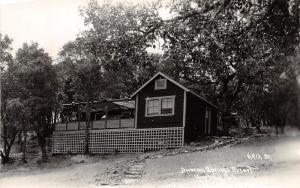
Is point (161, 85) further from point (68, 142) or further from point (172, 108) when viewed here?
point (68, 142)

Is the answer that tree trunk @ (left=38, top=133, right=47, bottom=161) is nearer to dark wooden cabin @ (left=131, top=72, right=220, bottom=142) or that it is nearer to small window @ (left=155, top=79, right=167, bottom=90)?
dark wooden cabin @ (left=131, top=72, right=220, bottom=142)

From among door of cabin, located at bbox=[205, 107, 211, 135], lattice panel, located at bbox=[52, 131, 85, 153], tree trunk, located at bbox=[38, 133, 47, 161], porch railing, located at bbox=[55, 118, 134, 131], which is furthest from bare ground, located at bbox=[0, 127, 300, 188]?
door of cabin, located at bbox=[205, 107, 211, 135]

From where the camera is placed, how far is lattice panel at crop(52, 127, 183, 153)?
15.4 meters

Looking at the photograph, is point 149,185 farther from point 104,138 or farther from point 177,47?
point 104,138

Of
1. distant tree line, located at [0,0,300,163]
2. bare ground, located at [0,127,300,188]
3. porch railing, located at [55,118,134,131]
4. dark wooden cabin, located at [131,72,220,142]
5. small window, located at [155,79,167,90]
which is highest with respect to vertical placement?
distant tree line, located at [0,0,300,163]

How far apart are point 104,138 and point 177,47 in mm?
7641

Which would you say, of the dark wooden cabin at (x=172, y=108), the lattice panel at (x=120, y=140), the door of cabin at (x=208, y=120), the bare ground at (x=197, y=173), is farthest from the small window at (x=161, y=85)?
the bare ground at (x=197, y=173)

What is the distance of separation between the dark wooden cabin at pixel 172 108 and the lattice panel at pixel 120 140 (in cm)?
27

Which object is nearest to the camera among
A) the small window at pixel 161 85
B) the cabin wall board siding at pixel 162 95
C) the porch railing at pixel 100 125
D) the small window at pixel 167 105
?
the small window at pixel 161 85

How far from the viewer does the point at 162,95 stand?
15.9m

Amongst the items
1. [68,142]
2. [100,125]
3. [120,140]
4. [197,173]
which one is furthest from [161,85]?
[197,173]

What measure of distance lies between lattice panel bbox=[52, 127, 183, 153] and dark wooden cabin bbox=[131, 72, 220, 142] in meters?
0.27

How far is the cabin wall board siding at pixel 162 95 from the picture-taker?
51.0 ft

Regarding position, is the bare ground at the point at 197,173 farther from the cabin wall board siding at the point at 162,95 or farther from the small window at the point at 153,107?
the small window at the point at 153,107
